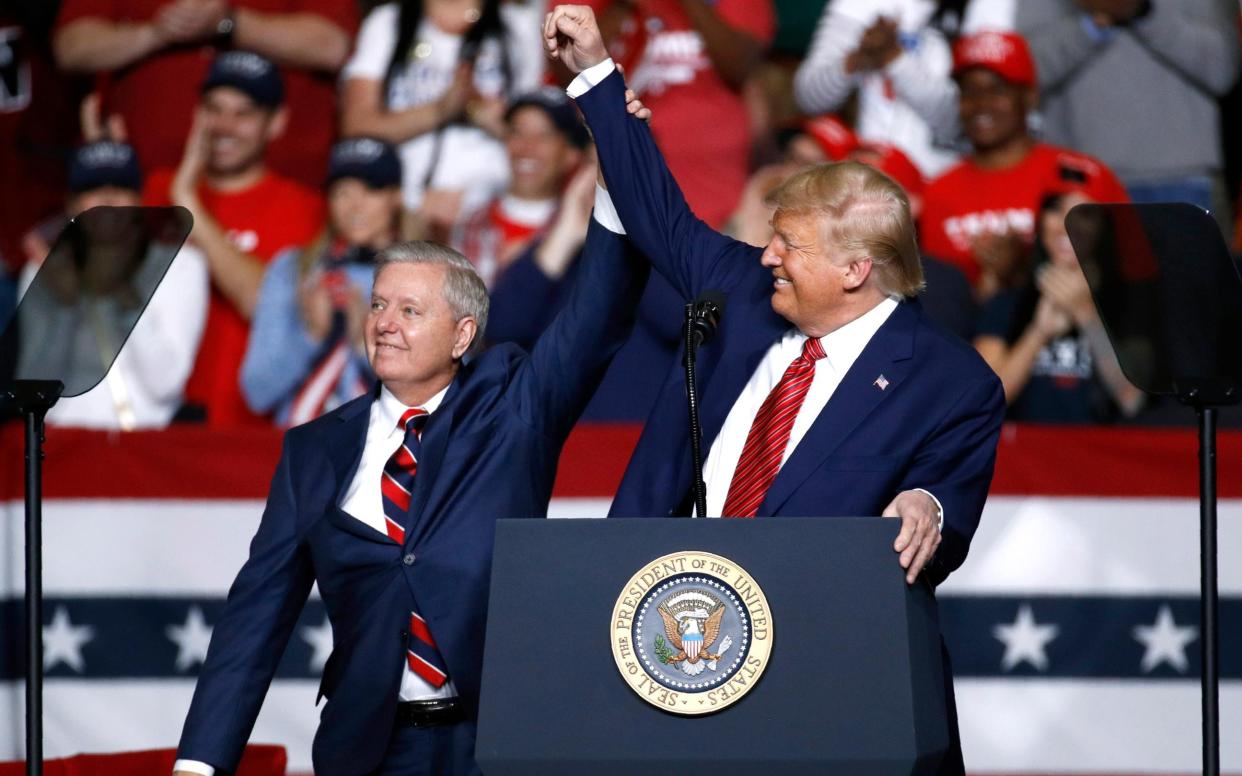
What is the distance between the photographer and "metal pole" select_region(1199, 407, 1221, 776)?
265 centimetres

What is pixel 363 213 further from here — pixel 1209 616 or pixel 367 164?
pixel 1209 616

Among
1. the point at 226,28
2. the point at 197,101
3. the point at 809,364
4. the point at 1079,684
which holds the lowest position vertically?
the point at 1079,684

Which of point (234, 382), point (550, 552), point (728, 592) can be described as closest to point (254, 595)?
point (550, 552)

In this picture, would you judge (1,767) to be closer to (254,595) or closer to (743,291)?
(254,595)

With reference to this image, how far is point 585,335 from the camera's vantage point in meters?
2.73

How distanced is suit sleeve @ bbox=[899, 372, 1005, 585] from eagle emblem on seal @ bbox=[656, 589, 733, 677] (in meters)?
0.46

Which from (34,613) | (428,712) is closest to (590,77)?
(428,712)

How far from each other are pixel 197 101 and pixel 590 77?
10.9 ft

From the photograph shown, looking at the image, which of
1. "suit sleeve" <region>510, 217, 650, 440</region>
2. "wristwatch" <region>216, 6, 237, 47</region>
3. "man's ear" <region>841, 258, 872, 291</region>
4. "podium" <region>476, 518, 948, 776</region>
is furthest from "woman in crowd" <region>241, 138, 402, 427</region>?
"podium" <region>476, 518, 948, 776</region>

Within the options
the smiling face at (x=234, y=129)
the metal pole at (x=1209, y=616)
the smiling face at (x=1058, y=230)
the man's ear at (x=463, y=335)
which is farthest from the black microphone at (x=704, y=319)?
the smiling face at (x=234, y=129)

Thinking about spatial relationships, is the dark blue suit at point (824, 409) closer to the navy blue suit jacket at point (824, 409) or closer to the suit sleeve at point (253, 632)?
the navy blue suit jacket at point (824, 409)

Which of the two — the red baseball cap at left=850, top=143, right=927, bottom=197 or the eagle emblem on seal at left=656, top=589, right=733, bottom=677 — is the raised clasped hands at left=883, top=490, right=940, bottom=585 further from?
the red baseball cap at left=850, top=143, right=927, bottom=197

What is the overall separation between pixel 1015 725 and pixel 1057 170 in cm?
176

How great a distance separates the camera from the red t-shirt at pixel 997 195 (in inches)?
199
